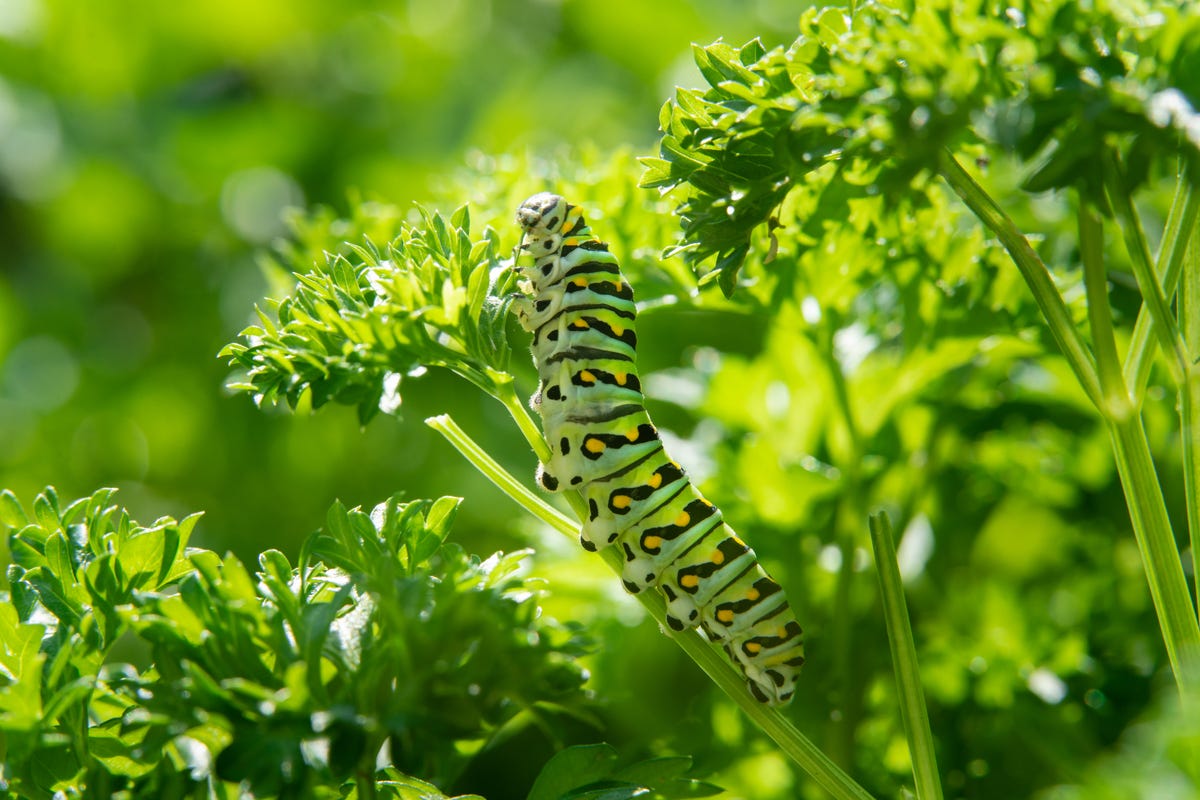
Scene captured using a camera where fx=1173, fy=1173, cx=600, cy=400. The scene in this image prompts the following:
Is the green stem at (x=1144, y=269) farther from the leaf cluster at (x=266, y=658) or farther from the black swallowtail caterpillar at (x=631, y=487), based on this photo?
the leaf cluster at (x=266, y=658)

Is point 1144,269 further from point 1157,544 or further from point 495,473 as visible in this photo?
point 495,473

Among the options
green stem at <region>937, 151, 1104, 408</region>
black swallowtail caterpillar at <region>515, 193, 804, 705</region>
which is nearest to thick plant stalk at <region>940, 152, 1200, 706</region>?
green stem at <region>937, 151, 1104, 408</region>

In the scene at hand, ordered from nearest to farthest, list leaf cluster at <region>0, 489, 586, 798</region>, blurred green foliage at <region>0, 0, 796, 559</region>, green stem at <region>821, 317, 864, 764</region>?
1. leaf cluster at <region>0, 489, 586, 798</region>
2. green stem at <region>821, 317, 864, 764</region>
3. blurred green foliage at <region>0, 0, 796, 559</region>

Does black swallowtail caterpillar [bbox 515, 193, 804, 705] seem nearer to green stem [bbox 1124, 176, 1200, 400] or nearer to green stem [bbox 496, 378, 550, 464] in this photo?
green stem [bbox 496, 378, 550, 464]

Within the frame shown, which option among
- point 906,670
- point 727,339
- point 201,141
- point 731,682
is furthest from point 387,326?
point 201,141

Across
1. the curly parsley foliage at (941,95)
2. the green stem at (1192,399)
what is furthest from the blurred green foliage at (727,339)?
the green stem at (1192,399)
